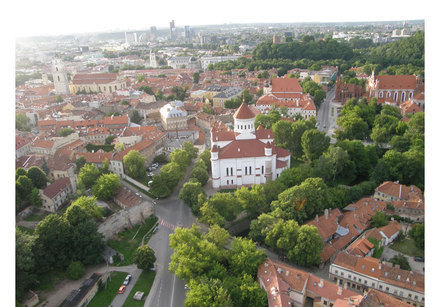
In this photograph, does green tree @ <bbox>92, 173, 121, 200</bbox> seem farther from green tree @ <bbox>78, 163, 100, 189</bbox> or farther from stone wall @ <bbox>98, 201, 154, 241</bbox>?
stone wall @ <bbox>98, 201, 154, 241</bbox>

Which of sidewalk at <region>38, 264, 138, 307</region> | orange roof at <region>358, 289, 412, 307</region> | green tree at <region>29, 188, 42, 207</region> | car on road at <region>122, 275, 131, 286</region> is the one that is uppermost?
green tree at <region>29, 188, 42, 207</region>

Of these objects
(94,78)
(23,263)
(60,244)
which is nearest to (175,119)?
(60,244)

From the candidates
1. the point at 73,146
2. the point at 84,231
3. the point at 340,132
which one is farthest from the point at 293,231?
the point at 73,146

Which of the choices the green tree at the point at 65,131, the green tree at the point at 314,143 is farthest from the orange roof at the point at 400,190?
the green tree at the point at 65,131

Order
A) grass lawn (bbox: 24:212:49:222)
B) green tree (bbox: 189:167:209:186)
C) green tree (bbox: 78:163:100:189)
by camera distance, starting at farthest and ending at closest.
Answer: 1. green tree (bbox: 189:167:209:186)
2. green tree (bbox: 78:163:100:189)
3. grass lawn (bbox: 24:212:49:222)

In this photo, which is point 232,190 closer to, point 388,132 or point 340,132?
point 340,132


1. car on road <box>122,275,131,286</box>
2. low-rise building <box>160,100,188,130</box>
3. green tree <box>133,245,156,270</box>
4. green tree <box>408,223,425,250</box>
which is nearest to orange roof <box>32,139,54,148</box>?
low-rise building <box>160,100,188,130</box>

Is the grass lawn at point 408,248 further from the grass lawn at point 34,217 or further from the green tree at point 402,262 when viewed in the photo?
the grass lawn at point 34,217
